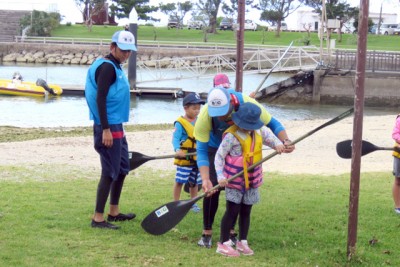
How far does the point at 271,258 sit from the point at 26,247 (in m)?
1.98

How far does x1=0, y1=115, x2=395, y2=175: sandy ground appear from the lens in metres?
12.2

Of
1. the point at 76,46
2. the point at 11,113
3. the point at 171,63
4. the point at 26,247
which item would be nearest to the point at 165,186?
the point at 26,247

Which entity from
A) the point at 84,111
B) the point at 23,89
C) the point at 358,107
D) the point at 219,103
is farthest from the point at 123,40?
the point at 23,89

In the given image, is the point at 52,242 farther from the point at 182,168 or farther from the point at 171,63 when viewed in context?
the point at 171,63

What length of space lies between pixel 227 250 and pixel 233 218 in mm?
261

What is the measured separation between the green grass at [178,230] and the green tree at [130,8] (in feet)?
195

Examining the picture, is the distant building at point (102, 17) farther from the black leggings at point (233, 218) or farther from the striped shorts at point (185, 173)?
the black leggings at point (233, 218)

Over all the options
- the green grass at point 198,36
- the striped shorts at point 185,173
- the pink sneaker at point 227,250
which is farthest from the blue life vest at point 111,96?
the green grass at point 198,36

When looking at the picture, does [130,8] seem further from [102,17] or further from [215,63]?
[215,63]

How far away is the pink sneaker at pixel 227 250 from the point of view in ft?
19.4

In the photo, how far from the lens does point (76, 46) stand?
56.0m

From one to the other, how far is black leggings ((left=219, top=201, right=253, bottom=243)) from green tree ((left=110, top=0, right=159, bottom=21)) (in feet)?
206

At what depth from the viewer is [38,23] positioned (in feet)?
211

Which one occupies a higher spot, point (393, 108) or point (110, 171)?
point (110, 171)
